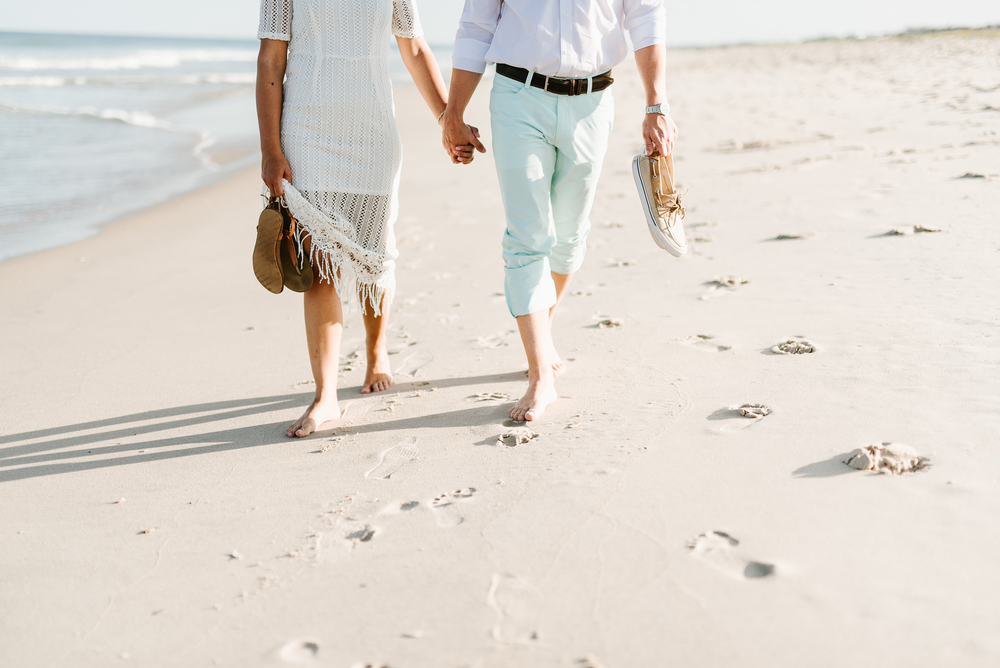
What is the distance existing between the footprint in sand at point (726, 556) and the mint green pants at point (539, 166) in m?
1.12

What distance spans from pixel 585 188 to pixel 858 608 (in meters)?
1.67

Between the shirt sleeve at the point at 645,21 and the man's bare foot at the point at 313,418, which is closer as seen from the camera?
the shirt sleeve at the point at 645,21

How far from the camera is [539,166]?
8.62 ft

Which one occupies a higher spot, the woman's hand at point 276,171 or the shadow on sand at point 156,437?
the woman's hand at point 276,171

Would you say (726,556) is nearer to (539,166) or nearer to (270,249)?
(539,166)

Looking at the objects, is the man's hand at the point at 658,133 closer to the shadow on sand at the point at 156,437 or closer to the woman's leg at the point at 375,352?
the shadow on sand at the point at 156,437

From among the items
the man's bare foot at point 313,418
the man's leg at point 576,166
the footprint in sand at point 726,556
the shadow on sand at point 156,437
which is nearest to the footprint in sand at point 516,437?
the shadow on sand at point 156,437

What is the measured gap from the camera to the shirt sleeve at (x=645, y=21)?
8.43 feet

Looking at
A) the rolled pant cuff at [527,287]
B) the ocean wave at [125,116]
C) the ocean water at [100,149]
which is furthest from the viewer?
the ocean wave at [125,116]

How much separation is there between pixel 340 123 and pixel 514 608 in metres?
1.76

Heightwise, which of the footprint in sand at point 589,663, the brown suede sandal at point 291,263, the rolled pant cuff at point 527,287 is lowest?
the footprint in sand at point 589,663

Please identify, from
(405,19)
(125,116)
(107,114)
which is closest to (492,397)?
(405,19)

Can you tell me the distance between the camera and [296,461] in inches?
99.0

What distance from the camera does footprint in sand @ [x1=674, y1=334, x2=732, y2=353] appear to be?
3.08 metres
